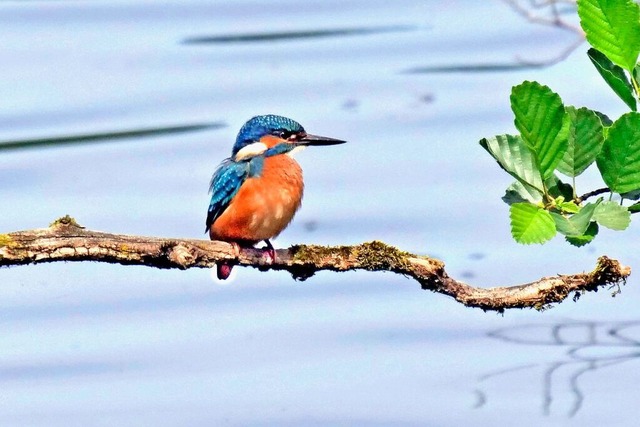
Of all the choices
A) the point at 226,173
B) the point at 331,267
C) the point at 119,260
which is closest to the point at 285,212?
the point at 226,173

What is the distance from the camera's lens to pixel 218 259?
3111mm

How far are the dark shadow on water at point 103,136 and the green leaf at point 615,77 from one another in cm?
595

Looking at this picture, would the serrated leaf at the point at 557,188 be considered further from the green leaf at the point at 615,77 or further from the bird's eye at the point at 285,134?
the bird's eye at the point at 285,134

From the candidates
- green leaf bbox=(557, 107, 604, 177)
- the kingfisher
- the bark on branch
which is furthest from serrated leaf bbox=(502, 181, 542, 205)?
the kingfisher

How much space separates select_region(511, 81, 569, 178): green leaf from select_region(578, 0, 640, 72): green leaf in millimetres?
162

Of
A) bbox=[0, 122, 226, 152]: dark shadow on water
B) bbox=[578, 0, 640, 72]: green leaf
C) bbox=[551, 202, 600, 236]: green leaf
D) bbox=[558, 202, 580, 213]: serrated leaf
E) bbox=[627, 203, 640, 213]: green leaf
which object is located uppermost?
bbox=[0, 122, 226, 152]: dark shadow on water

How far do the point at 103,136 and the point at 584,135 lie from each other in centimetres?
627

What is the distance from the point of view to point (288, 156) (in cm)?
449

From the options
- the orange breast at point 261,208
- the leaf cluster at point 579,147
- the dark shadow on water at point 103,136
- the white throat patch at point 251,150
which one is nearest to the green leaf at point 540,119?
the leaf cluster at point 579,147

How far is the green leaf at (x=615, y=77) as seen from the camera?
2.27 m

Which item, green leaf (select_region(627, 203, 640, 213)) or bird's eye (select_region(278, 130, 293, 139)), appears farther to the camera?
bird's eye (select_region(278, 130, 293, 139))

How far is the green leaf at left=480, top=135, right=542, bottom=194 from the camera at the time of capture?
229 cm

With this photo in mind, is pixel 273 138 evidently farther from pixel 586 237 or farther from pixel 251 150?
pixel 586 237

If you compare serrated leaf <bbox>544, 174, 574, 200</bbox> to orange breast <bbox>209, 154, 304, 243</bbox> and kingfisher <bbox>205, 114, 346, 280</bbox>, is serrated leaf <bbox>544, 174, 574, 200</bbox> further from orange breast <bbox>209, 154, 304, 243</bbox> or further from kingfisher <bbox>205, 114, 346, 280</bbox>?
orange breast <bbox>209, 154, 304, 243</bbox>
